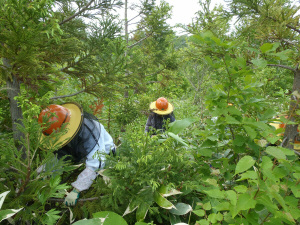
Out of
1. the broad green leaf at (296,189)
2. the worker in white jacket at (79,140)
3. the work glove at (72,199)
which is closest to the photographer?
the broad green leaf at (296,189)

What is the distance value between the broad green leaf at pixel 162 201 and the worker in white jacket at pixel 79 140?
0.67m

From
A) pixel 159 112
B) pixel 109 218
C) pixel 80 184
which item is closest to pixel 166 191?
pixel 109 218

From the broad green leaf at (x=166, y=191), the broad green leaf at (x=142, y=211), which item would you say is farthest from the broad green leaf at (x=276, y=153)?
the broad green leaf at (x=142, y=211)

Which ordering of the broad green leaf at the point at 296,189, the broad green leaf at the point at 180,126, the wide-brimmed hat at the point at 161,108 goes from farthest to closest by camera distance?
the wide-brimmed hat at the point at 161,108
the broad green leaf at the point at 180,126
the broad green leaf at the point at 296,189

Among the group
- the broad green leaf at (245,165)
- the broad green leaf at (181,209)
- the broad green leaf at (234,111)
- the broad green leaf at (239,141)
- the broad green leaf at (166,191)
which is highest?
the broad green leaf at (234,111)

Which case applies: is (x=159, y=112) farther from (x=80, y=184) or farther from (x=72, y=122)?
(x=80, y=184)

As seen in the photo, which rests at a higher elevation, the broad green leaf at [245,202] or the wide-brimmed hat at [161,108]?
the broad green leaf at [245,202]

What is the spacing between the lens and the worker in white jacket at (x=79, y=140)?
175cm

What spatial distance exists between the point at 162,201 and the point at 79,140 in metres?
1.22

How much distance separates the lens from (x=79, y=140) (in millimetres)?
2021

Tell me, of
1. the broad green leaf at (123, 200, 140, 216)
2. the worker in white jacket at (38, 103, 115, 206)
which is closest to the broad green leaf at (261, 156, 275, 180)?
the broad green leaf at (123, 200, 140, 216)

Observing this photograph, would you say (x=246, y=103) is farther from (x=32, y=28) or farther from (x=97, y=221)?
(x=32, y=28)

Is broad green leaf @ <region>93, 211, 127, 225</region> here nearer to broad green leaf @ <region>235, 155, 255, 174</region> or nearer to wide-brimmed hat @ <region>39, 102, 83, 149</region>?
broad green leaf @ <region>235, 155, 255, 174</region>

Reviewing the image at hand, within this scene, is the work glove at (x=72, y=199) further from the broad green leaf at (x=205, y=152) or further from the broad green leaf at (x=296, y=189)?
the broad green leaf at (x=296, y=189)
